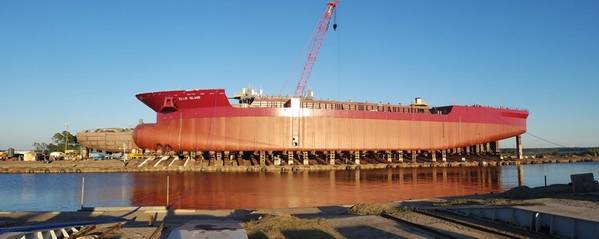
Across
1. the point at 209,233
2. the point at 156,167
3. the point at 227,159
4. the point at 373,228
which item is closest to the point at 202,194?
the point at 373,228

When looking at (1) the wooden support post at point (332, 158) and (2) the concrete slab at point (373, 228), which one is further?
(1) the wooden support post at point (332, 158)

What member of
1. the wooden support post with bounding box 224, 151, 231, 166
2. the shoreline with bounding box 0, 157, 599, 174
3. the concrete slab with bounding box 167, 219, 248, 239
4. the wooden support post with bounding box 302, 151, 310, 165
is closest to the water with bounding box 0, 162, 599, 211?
the shoreline with bounding box 0, 157, 599, 174

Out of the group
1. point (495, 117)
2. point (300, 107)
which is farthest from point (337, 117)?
point (495, 117)

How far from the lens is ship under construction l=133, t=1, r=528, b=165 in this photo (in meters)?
70.4

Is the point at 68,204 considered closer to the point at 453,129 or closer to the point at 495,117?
the point at 453,129

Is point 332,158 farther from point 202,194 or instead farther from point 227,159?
point 202,194

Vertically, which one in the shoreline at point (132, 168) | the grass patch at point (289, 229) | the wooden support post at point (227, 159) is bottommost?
the shoreline at point (132, 168)

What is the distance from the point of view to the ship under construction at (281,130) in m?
70.4

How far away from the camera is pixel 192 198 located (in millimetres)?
35031

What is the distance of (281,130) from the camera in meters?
71.6

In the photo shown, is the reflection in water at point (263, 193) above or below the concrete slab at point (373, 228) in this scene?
below

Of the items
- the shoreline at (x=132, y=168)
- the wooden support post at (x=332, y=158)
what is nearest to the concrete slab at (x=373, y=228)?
the shoreline at (x=132, y=168)

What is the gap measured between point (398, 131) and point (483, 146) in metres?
37.0

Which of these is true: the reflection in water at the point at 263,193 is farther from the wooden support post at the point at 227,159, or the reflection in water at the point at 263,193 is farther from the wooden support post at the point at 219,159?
the wooden support post at the point at 227,159
